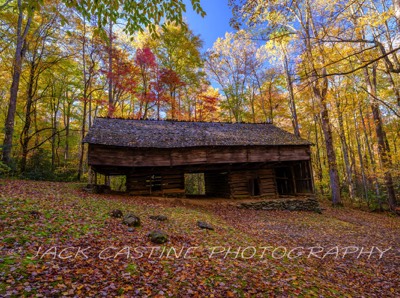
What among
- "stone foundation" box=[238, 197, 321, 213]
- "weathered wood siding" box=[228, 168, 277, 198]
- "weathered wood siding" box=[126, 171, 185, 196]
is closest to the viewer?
"weathered wood siding" box=[126, 171, 185, 196]

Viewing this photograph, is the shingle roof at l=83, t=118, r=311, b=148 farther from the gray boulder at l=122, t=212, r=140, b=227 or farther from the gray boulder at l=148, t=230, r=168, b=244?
the gray boulder at l=148, t=230, r=168, b=244

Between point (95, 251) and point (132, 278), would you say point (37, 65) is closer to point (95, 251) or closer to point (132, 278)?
point (95, 251)

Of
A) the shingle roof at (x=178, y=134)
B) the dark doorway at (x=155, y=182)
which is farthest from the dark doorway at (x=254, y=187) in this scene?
the dark doorway at (x=155, y=182)

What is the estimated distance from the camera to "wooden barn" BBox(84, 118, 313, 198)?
14844 mm

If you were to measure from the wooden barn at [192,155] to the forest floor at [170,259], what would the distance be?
5327 millimetres

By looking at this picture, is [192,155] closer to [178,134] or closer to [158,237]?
[178,134]

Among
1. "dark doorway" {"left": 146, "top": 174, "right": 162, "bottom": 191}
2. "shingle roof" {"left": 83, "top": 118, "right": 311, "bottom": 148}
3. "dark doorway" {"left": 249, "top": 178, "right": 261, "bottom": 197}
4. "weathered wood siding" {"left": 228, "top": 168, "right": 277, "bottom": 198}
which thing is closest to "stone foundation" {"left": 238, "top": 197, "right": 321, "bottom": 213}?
"weathered wood siding" {"left": 228, "top": 168, "right": 277, "bottom": 198}

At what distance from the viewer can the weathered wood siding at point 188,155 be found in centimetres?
1447

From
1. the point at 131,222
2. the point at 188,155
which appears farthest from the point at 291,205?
the point at 131,222

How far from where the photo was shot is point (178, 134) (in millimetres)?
16734

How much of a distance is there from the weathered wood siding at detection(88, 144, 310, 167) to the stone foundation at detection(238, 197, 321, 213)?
10.00ft

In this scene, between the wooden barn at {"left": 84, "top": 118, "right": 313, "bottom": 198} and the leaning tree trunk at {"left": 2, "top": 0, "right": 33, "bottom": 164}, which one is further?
the wooden barn at {"left": 84, "top": 118, "right": 313, "bottom": 198}

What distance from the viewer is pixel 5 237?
5.34 meters

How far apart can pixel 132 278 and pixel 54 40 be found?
66.7 feet
